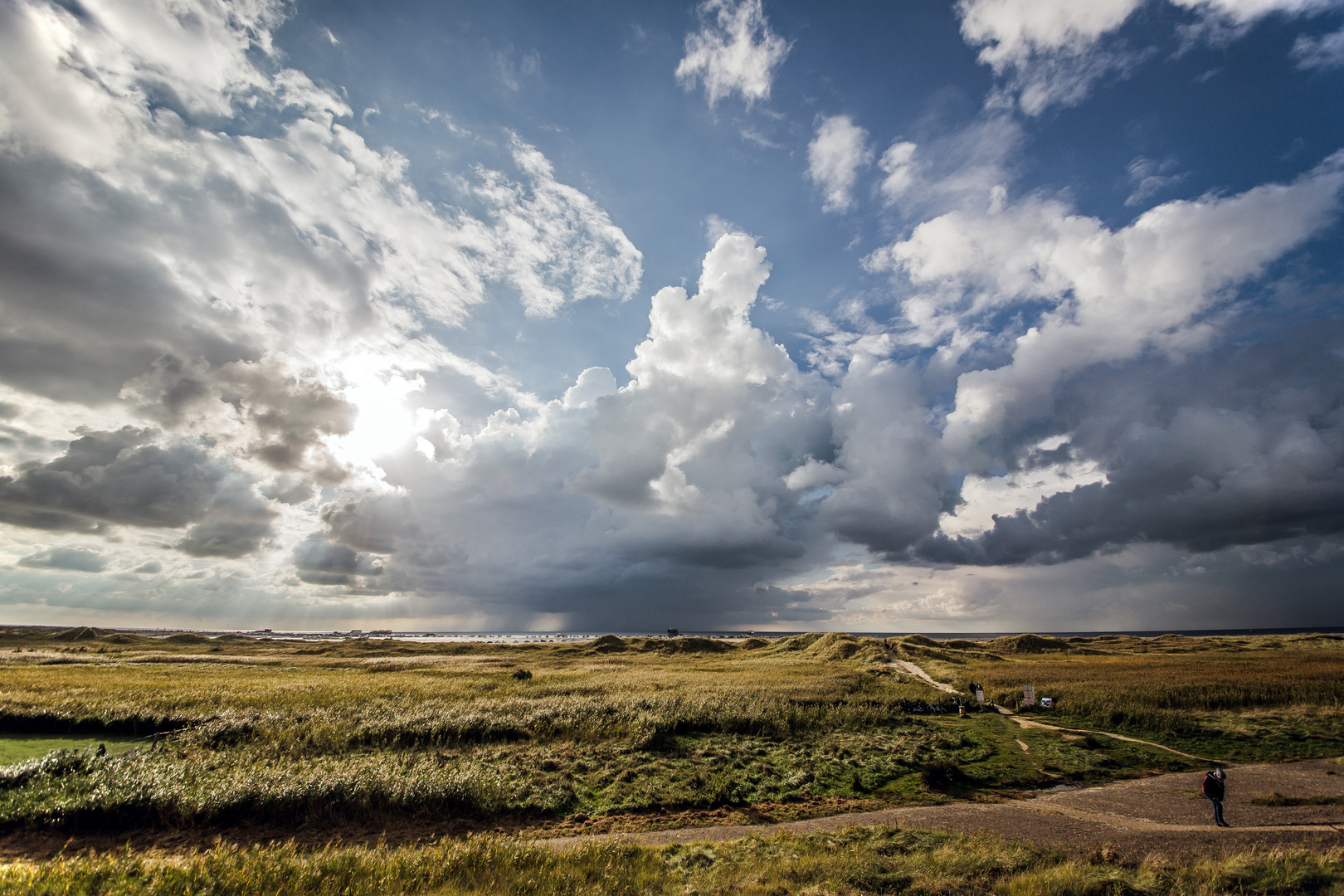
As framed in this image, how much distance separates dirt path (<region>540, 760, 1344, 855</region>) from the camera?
50.1 feet

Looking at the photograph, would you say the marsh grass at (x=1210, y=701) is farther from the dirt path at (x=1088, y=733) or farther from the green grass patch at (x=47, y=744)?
the green grass patch at (x=47, y=744)

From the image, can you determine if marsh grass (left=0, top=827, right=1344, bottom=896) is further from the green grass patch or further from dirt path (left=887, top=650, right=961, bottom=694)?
dirt path (left=887, top=650, right=961, bottom=694)

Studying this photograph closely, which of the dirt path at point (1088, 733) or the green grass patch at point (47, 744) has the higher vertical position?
the green grass patch at point (47, 744)

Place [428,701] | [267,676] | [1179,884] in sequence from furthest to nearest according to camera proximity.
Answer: [267,676] → [428,701] → [1179,884]

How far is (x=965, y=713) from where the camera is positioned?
3941 centimetres

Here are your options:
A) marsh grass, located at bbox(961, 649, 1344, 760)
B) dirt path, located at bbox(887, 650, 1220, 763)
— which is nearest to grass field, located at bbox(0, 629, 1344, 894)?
marsh grass, located at bbox(961, 649, 1344, 760)

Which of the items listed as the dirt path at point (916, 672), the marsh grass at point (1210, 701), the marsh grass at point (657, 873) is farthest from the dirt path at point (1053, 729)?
the marsh grass at point (657, 873)

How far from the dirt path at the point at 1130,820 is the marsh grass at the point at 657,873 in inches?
93.6

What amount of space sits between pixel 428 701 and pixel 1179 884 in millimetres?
39689

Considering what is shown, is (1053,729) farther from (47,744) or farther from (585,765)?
(47,744)

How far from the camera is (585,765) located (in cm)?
2445

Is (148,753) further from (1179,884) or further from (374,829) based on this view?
(1179,884)

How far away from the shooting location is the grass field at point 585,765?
40.3 feet

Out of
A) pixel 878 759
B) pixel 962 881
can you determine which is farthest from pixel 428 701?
pixel 962 881
